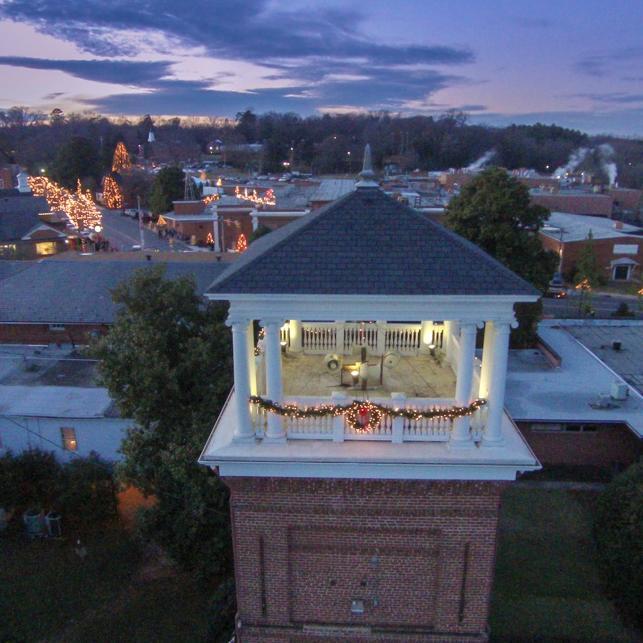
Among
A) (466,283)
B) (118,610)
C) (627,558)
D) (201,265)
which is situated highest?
(466,283)

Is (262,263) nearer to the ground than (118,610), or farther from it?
farther from it

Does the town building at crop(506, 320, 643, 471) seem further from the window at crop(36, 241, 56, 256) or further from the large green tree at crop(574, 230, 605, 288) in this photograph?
the window at crop(36, 241, 56, 256)

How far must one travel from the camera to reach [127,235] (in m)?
70.2

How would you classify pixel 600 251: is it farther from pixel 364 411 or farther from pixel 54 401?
pixel 364 411

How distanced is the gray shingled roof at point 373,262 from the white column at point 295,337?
360cm

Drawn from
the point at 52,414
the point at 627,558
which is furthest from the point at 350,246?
the point at 52,414

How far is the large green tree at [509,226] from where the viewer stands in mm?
27719

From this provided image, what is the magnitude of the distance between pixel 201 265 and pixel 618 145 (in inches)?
5609

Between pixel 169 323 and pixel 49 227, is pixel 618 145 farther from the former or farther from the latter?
pixel 169 323

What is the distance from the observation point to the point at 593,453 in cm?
2236

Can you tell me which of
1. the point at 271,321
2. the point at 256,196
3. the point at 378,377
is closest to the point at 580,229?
the point at 256,196

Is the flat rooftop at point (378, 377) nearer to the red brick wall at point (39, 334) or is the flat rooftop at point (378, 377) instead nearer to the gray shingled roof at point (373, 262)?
the gray shingled roof at point (373, 262)

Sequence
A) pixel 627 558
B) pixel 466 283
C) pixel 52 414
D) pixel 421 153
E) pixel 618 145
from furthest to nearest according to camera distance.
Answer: pixel 618 145
pixel 421 153
pixel 52 414
pixel 627 558
pixel 466 283

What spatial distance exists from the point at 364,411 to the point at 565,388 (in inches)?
662
